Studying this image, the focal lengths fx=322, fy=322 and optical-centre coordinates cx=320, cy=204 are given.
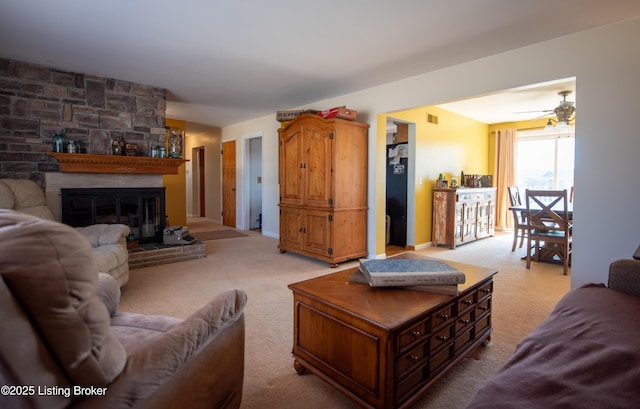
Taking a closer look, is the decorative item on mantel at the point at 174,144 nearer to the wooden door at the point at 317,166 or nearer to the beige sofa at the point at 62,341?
the wooden door at the point at 317,166

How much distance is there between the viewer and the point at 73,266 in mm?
690

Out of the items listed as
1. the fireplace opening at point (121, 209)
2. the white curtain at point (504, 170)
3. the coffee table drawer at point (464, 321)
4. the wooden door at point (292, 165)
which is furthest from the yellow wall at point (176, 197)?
the white curtain at point (504, 170)

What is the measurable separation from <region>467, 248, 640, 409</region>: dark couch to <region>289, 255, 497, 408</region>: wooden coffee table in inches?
17.6

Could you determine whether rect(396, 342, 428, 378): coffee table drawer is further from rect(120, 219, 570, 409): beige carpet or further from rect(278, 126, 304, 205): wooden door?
rect(278, 126, 304, 205): wooden door

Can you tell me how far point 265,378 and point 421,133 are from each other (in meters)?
4.57

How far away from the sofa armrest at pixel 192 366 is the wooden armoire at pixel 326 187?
288 centimetres

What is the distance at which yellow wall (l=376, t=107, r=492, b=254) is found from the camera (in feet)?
17.3

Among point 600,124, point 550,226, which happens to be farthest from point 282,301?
point 550,226

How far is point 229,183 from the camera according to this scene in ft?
24.8

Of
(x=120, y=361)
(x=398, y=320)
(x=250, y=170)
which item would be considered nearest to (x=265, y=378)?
(x=398, y=320)

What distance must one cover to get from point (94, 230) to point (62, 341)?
10.0 ft

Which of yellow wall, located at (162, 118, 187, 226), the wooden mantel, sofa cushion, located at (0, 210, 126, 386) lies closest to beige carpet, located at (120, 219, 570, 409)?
sofa cushion, located at (0, 210, 126, 386)

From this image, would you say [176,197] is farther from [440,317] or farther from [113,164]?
[440,317]

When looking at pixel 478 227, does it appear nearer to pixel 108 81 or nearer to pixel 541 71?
pixel 541 71
